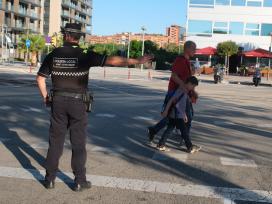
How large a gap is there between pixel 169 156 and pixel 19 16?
8995 centimetres

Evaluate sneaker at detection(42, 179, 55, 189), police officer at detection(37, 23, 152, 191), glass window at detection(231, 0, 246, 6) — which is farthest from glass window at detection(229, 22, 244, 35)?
sneaker at detection(42, 179, 55, 189)

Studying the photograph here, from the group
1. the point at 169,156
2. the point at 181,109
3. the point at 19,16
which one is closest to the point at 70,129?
the point at 169,156

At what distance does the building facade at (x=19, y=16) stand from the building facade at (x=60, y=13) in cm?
588

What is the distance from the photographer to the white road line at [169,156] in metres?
7.82

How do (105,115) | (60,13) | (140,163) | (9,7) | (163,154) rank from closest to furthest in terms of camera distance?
(140,163)
(163,154)
(105,115)
(9,7)
(60,13)

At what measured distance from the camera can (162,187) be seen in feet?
20.1

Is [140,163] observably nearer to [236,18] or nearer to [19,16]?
[236,18]

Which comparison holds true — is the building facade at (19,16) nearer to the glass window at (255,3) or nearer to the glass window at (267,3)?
the glass window at (255,3)

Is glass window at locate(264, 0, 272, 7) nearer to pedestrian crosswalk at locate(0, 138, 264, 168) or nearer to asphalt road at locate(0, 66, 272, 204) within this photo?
asphalt road at locate(0, 66, 272, 204)

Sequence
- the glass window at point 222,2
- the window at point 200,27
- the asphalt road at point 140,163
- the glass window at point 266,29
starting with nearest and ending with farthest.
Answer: the asphalt road at point 140,163 → the glass window at point 222,2 → the glass window at point 266,29 → the window at point 200,27

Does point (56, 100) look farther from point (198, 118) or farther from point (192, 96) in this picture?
point (198, 118)

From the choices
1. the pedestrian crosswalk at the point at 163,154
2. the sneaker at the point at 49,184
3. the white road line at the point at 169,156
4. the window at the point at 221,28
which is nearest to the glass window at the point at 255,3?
the window at the point at 221,28

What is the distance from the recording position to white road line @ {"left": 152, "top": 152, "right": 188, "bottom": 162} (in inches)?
308

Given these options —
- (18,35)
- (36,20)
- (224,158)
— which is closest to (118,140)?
(224,158)
